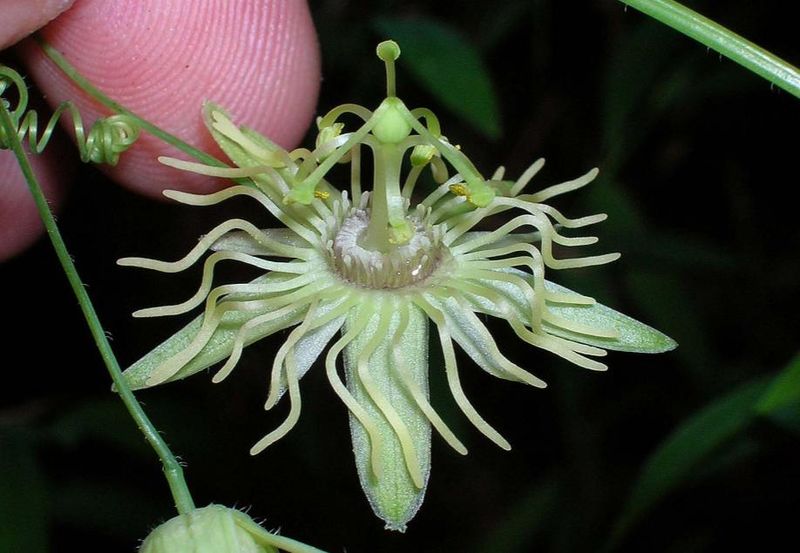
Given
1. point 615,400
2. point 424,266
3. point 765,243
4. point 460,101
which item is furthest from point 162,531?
point 765,243

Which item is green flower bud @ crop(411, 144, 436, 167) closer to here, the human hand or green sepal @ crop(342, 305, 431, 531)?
green sepal @ crop(342, 305, 431, 531)

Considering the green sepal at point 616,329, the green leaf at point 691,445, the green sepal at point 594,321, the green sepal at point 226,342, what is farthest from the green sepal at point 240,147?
the green leaf at point 691,445

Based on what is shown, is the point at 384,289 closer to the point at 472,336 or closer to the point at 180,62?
the point at 472,336

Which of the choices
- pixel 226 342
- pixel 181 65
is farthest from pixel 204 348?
pixel 181 65

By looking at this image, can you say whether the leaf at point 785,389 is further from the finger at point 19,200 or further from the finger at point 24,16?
the finger at point 19,200

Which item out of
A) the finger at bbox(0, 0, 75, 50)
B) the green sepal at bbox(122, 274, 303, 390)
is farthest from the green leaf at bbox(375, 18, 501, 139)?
the finger at bbox(0, 0, 75, 50)

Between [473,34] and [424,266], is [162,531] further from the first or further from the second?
[473,34]
